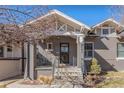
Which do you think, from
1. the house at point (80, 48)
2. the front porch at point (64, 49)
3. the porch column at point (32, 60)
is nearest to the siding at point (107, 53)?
the house at point (80, 48)

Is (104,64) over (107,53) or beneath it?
beneath

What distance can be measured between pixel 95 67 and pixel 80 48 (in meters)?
1.36

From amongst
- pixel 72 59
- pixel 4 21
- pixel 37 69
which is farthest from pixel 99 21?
pixel 4 21

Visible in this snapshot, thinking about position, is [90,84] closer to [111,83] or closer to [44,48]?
[111,83]

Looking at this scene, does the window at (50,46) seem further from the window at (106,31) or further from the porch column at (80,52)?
the window at (106,31)

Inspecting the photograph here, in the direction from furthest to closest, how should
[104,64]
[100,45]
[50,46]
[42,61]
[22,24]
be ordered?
[100,45]
[104,64]
[50,46]
[42,61]
[22,24]

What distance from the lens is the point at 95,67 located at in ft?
60.7

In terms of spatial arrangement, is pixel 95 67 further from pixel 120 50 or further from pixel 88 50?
pixel 120 50

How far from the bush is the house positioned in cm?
40

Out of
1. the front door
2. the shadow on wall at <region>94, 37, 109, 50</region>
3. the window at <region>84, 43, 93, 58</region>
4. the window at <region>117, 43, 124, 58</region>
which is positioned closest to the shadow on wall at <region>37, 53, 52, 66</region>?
the front door

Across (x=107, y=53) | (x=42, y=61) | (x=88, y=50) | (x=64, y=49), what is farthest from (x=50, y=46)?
(x=107, y=53)

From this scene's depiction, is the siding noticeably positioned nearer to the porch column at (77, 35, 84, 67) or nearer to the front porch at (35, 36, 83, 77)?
the front porch at (35, 36, 83, 77)
